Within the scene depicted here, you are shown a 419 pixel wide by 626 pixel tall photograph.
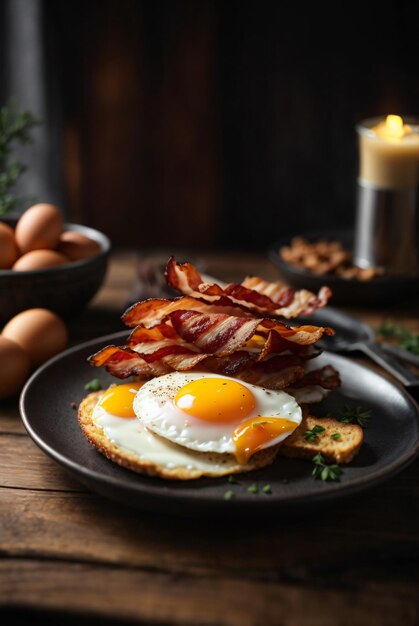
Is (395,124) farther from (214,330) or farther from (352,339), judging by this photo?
(214,330)

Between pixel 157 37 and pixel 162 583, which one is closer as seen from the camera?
pixel 162 583

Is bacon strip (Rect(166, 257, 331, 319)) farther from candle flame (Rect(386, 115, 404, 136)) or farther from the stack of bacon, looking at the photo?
candle flame (Rect(386, 115, 404, 136))

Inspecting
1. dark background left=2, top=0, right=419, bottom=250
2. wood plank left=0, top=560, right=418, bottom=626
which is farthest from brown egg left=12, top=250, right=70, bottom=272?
dark background left=2, top=0, right=419, bottom=250

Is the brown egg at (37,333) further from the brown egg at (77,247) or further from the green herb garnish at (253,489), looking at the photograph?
the green herb garnish at (253,489)

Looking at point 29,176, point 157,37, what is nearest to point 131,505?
point 29,176

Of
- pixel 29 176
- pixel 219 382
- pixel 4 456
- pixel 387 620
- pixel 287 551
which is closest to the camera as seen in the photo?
pixel 387 620

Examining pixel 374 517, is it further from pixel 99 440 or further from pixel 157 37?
pixel 157 37

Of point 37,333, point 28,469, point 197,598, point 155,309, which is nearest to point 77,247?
point 37,333
